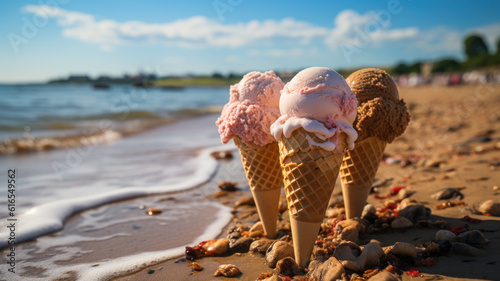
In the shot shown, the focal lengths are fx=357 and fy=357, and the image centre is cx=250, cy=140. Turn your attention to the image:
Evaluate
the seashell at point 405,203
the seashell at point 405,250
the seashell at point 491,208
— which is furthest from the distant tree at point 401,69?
the seashell at point 405,250

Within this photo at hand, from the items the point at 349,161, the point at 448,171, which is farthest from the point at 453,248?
the point at 448,171

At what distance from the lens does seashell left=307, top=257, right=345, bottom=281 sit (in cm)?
260

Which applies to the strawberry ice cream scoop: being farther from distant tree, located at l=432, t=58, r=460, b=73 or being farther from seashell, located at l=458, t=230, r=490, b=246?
distant tree, located at l=432, t=58, r=460, b=73

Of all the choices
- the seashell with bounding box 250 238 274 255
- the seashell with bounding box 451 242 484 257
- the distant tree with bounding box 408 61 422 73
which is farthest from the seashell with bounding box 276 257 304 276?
the distant tree with bounding box 408 61 422 73

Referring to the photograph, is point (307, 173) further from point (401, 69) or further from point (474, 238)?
point (401, 69)

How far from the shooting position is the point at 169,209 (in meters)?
5.08

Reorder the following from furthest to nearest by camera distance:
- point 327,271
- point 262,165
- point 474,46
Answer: point 474,46 < point 262,165 < point 327,271

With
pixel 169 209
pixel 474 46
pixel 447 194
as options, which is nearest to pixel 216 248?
pixel 169 209

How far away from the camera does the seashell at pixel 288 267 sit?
2904 millimetres

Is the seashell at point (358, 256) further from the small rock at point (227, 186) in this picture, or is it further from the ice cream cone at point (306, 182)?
the small rock at point (227, 186)

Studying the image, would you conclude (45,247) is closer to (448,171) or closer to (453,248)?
(453,248)

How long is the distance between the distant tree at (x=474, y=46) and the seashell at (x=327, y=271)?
317 ft

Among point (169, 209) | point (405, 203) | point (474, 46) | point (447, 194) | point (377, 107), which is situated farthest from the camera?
point (474, 46)

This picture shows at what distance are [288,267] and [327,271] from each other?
39 cm
